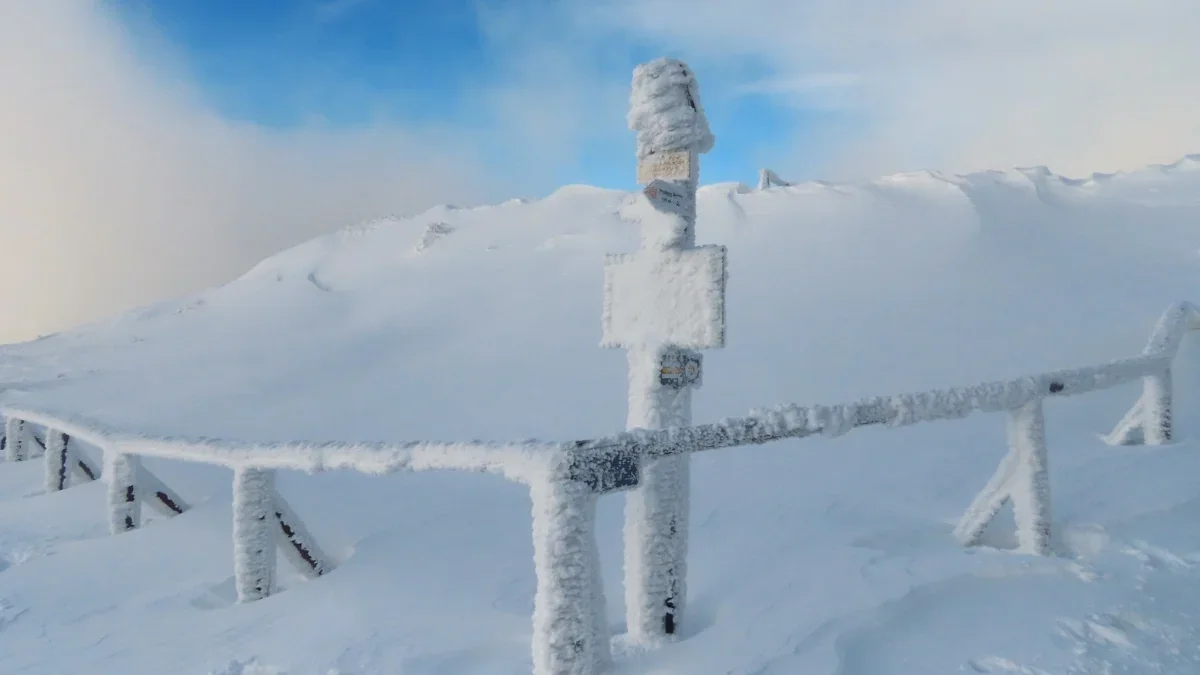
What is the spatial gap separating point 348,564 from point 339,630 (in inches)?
29.3

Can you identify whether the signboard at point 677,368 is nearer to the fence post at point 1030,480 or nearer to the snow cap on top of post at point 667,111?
the snow cap on top of post at point 667,111

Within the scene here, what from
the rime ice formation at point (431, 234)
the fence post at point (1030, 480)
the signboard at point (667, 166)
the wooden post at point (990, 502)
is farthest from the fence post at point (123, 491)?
the rime ice formation at point (431, 234)

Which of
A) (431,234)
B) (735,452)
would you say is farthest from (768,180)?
(735,452)

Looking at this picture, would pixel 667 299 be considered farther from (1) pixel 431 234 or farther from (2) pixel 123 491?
(1) pixel 431 234

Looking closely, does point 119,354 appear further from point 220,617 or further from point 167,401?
point 220,617

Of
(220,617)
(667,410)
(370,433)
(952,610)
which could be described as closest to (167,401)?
(370,433)

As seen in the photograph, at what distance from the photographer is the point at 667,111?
2.96 metres

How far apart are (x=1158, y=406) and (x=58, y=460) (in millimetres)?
10317

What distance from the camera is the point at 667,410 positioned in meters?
3.03

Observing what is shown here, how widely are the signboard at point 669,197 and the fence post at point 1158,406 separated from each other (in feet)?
14.4

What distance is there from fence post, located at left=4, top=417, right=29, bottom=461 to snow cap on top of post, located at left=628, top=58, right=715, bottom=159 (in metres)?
11.1

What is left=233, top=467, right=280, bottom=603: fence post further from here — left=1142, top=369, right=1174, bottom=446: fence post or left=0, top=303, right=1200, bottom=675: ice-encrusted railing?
left=1142, top=369, right=1174, bottom=446: fence post

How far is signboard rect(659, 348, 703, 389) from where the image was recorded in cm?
296

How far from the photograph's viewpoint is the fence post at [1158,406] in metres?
5.19
